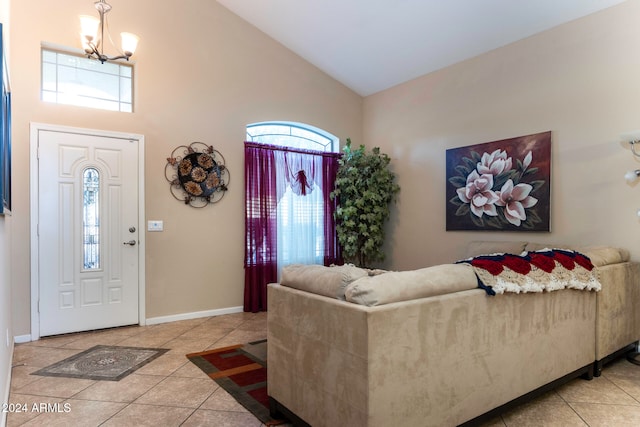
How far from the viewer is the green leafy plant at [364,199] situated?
5.33 meters

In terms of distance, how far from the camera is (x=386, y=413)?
1.64 m

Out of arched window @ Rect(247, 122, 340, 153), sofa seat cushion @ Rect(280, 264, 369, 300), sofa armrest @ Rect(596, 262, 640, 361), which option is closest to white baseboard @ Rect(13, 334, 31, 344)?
sofa seat cushion @ Rect(280, 264, 369, 300)

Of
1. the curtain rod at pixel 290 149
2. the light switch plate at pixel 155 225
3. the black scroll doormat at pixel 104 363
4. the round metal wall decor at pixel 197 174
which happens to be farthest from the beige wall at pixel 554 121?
the black scroll doormat at pixel 104 363

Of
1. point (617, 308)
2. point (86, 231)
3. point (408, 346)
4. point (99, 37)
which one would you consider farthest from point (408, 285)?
point (99, 37)

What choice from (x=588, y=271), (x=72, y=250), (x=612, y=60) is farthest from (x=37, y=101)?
(x=612, y=60)

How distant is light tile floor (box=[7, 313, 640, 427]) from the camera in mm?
2268

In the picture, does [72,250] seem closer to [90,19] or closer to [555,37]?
[90,19]

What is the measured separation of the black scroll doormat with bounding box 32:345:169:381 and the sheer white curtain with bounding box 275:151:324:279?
2.16 metres

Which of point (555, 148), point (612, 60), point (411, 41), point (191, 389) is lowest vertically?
point (191, 389)

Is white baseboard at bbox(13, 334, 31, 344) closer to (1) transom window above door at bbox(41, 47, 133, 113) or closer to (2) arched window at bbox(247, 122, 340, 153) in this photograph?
(1) transom window above door at bbox(41, 47, 133, 113)

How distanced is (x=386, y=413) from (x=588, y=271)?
1982 millimetres

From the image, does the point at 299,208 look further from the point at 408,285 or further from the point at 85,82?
the point at 408,285

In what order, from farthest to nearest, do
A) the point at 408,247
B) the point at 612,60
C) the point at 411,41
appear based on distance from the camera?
1. the point at 408,247
2. the point at 411,41
3. the point at 612,60

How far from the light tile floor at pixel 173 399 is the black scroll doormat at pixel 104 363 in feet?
0.27
